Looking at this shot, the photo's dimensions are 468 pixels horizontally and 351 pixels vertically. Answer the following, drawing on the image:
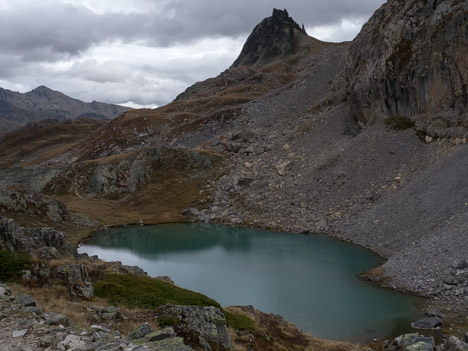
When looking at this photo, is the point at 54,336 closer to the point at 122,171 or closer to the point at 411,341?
the point at 411,341

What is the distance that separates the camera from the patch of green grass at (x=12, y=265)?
19.9m

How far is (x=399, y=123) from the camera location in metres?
78.7

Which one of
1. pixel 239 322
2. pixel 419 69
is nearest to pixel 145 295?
pixel 239 322

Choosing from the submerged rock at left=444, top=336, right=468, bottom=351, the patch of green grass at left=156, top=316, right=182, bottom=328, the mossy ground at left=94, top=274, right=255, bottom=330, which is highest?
the patch of green grass at left=156, top=316, right=182, bottom=328

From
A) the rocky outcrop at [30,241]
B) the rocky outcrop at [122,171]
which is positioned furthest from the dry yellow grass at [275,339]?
the rocky outcrop at [122,171]

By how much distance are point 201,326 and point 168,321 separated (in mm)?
1582

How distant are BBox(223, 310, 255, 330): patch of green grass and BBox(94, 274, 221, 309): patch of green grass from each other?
199cm

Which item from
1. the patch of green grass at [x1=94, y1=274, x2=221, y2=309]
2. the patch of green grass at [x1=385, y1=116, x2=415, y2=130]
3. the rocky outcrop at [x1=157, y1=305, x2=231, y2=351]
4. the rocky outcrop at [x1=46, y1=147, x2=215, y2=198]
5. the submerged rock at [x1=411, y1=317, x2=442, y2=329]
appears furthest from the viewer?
the rocky outcrop at [x1=46, y1=147, x2=215, y2=198]

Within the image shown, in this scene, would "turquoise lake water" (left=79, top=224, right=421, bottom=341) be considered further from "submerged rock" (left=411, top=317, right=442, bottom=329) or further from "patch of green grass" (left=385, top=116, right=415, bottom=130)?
"patch of green grass" (left=385, top=116, right=415, bottom=130)

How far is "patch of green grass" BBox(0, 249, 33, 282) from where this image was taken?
65.4 feet

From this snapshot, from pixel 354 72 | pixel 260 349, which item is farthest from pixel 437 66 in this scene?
pixel 260 349

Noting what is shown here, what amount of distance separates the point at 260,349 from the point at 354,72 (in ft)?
310

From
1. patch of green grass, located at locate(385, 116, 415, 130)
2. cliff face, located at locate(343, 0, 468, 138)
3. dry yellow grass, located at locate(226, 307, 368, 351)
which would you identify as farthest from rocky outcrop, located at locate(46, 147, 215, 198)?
dry yellow grass, located at locate(226, 307, 368, 351)

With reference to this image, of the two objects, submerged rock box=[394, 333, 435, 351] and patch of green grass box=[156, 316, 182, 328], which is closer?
patch of green grass box=[156, 316, 182, 328]
